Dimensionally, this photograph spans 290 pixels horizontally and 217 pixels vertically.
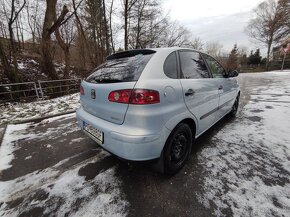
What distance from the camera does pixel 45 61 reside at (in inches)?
340

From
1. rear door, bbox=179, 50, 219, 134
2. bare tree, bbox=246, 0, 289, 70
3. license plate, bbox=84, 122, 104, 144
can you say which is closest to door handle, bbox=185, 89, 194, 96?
rear door, bbox=179, 50, 219, 134

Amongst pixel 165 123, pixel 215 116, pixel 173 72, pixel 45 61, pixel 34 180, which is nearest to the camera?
pixel 165 123

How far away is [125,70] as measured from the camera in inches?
71.5

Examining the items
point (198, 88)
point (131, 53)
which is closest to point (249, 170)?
point (198, 88)

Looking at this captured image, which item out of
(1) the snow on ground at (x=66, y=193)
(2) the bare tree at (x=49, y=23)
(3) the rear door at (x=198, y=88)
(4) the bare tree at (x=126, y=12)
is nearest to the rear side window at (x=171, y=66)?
(3) the rear door at (x=198, y=88)

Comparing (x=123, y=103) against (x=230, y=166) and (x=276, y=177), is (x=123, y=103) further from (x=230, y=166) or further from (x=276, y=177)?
(x=276, y=177)

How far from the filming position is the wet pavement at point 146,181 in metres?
1.60

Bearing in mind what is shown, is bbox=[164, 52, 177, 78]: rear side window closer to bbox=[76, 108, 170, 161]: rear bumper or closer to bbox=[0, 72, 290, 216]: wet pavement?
bbox=[76, 108, 170, 161]: rear bumper

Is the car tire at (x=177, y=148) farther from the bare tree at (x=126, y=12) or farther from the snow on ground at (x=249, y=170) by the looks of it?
the bare tree at (x=126, y=12)

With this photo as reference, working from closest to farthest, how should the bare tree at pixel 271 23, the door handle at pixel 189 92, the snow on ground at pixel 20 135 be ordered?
1. the door handle at pixel 189 92
2. the snow on ground at pixel 20 135
3. the bare tree at pixel 271 23

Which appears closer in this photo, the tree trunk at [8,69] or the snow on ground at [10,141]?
the snow on ground at [10,141]

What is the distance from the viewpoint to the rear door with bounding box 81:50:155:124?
5.42ft

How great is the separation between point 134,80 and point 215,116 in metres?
1.96

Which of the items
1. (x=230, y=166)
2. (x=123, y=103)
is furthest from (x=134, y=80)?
(x=230, y=166)
